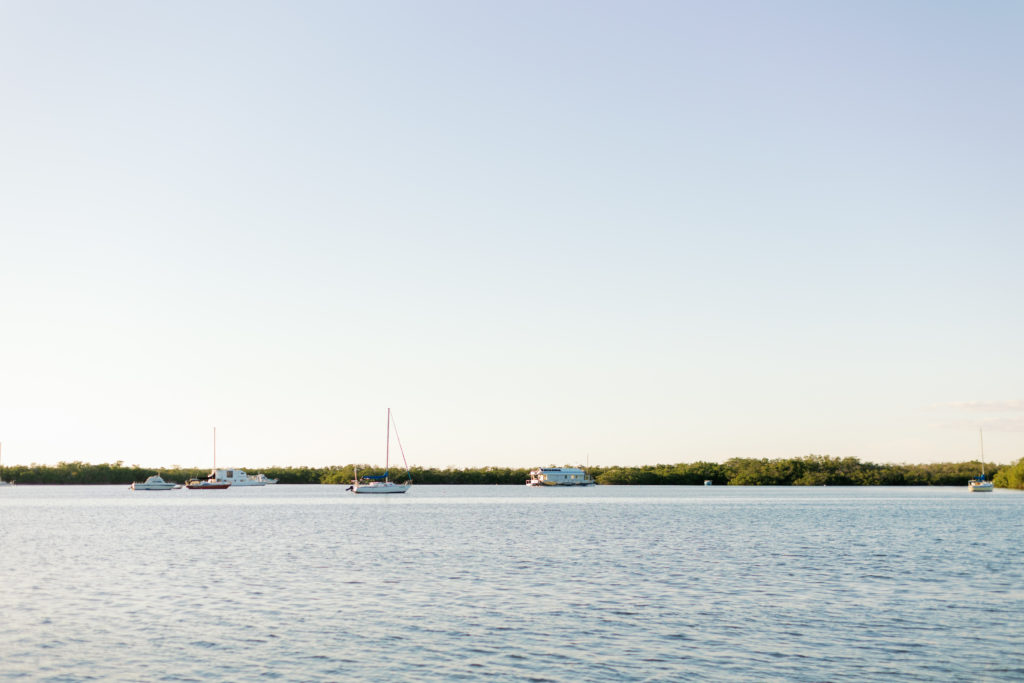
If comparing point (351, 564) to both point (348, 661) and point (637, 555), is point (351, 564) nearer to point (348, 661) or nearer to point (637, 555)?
point (637, 555)

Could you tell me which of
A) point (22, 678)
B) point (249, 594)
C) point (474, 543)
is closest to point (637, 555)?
point (474, 543)

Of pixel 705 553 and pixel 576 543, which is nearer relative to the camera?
pixel 705 553

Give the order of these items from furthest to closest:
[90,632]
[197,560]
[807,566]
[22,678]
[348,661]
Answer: [197,560] < [807,566] < [90,632] < [348,661] < [22,678]

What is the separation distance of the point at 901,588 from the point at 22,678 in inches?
1510

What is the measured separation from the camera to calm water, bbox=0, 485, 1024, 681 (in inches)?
1046

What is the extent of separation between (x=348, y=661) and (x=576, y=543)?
148 ft

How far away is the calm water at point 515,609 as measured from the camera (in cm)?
2656

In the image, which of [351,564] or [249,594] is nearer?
[249,594]

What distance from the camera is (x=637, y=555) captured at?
59656 mm

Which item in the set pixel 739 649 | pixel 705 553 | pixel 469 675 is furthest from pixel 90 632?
pixel 705 553

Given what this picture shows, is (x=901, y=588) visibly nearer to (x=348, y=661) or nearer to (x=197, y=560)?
(x=348, y=661)

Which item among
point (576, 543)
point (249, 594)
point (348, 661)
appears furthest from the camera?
point (576, 543)

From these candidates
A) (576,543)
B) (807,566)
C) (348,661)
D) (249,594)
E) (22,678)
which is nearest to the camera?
(22,678)

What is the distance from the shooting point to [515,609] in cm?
3684
